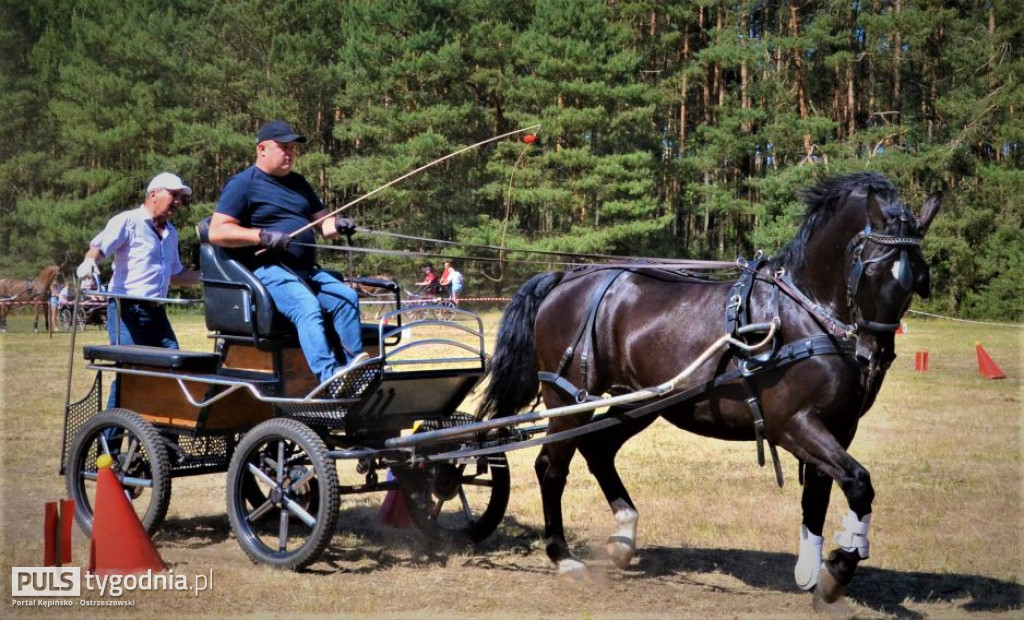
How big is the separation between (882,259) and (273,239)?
324 cm

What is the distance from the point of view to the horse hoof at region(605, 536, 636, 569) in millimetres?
6117

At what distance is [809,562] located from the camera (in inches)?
208

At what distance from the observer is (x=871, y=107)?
113 feet

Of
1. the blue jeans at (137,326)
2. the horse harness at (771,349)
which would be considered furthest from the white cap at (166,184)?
the horse harness at (771,349)

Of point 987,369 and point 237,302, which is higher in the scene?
point 237,302

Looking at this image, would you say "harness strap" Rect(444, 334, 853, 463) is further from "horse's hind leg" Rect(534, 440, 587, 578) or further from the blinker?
the blinker

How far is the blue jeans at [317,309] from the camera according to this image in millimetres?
5852

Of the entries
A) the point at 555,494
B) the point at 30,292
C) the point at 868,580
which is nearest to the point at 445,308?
the point at 555,494

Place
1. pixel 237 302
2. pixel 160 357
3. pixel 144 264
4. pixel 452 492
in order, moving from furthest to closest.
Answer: pixel 144 264
pixel 452 492
pixel 160 357
pixel 237 302

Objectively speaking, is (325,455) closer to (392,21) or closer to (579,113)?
(579,113)

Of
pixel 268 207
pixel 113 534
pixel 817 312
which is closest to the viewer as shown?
pixel 817 312

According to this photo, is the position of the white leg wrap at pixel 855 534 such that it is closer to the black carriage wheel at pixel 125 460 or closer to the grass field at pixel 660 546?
the grass field at pixel 660 546

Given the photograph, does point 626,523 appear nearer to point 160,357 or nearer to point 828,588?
point 828,588

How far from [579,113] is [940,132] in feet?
37.5
